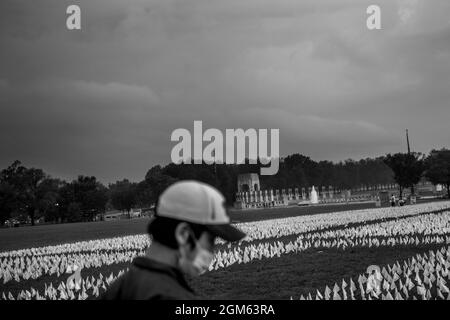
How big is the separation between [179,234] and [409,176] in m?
102

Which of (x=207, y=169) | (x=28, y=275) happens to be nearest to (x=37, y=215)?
(x=207, y=169)

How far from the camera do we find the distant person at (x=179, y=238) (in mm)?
2516

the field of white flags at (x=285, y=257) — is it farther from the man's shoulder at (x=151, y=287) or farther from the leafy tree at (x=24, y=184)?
the leafy tree at (x=24, y=184)

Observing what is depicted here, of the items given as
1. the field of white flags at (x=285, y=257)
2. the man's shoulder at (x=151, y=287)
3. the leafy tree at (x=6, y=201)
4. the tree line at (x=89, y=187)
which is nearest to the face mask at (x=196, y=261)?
the man's shoulder at (x=151, y=287)

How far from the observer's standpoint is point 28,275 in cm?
1380

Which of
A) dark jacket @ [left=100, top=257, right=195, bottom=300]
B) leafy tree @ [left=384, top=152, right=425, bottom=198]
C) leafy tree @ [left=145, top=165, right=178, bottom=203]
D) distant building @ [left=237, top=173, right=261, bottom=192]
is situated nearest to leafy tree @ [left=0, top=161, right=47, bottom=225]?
leafy tree @ [left=145, top=165, right=178, bottom=203]

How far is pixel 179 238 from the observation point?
2584mm

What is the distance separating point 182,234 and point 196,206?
0.58ft

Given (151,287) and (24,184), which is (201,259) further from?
(24,184)

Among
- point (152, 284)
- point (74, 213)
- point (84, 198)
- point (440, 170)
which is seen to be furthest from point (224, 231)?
point (84, 198)

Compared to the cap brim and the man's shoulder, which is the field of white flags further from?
the man's shoulder
